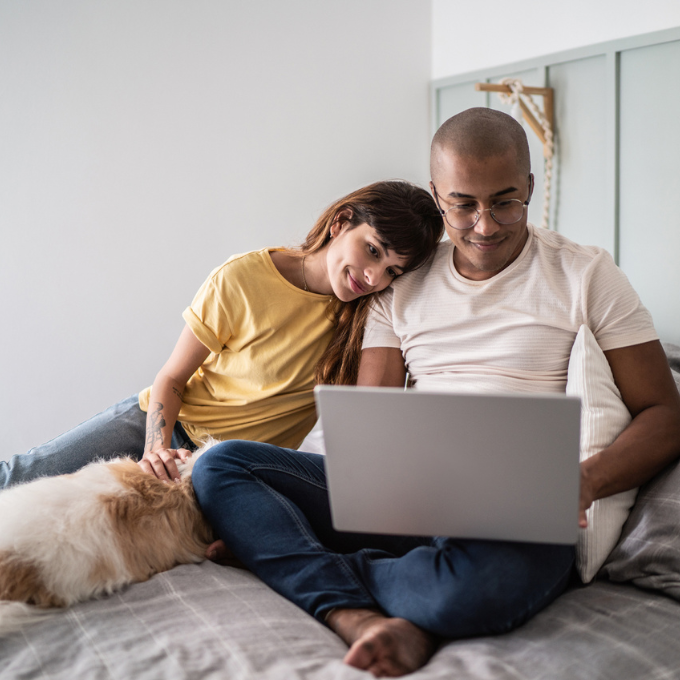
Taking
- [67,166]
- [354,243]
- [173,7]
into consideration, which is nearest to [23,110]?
[67,166]

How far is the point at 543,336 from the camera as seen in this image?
127 cm

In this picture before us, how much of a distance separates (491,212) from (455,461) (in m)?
0.57

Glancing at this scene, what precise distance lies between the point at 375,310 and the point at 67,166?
1299mm

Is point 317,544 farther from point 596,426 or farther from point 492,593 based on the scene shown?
point 596,426

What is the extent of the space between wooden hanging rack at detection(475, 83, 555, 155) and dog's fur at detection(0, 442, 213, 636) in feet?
5.55

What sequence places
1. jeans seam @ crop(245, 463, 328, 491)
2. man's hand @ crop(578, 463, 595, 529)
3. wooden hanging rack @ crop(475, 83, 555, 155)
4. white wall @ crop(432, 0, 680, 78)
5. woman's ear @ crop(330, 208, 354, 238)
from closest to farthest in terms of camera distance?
man's hand @ crop(578, 463, 595, 529) < jeans seam @ crop(245, 463, 328, 491) < woman's ear @ crop(330, 208, 354, 238) < white wall @ crop(432, 0, 680, 78) < wooden hanging rack @ crop(475, 83, 555, 155)

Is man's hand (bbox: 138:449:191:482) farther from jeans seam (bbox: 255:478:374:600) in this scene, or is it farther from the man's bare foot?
the man's bare foot

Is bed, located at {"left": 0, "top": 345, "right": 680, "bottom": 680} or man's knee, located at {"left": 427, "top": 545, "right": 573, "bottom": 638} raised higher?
man's knee, located at {"left": 427, "top": 545, "right": 573, "bottom": 638}

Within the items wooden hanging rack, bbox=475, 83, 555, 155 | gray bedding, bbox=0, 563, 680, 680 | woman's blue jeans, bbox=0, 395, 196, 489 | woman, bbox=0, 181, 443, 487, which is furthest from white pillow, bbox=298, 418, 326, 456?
wooden hanging rack, bbox=475, 83, 555, 155

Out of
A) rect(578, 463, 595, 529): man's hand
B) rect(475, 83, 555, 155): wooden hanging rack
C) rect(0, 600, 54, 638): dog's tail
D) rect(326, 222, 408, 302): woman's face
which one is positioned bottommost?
rect(0, 600, 54, 638): dog's tail

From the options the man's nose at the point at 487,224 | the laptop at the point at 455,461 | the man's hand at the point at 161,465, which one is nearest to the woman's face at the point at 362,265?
the man's nose at the point at 487,224

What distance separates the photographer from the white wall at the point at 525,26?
2102 millimetres

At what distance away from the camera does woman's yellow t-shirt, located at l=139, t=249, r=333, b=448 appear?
158cm

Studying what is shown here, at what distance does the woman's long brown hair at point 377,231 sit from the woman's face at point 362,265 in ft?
0.06
